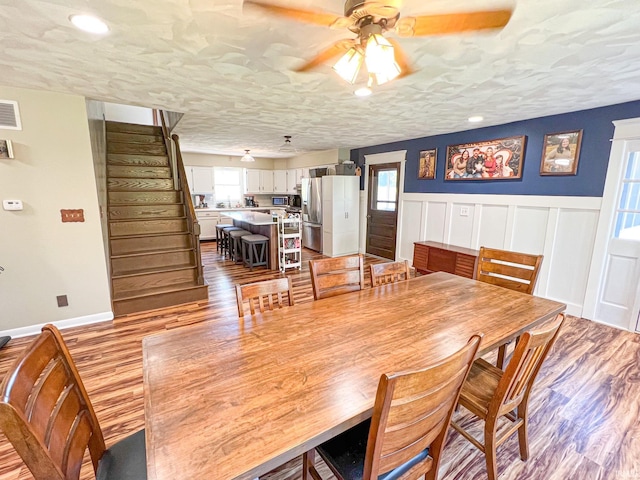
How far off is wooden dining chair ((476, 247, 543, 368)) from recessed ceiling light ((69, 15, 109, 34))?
3008 mm

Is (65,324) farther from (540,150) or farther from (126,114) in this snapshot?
(540,150)

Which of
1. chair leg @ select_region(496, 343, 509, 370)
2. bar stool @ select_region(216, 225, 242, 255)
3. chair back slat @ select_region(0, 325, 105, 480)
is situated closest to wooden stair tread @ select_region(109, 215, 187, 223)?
bar stool @ select_region(216, 225, 242, 255)

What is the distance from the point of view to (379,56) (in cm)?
131

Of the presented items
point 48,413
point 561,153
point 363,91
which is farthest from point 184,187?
point 561,153

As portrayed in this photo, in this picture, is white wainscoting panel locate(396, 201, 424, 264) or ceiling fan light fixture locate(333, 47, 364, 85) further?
white wainscoting panel locate(396, 201, 424, 264)

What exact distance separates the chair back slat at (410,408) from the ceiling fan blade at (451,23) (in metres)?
1.34

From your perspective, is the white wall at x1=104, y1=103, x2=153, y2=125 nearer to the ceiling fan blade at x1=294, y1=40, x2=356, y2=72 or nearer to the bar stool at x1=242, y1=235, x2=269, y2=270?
the bar stool at x1=242, y1=235, x2=269, y2=270

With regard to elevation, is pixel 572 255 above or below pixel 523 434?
above

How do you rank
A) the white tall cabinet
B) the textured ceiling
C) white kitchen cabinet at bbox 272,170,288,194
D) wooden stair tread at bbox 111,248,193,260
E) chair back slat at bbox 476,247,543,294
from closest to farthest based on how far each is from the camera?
the textured ceiling → chair back slat at bbox 476,247,543,294 → wooden stair tread at bbox 111,248,193,260 → the white tall cabinet → white kitchen cabinet at bbox 272,170,288,194

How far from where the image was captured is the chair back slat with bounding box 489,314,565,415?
1116 mm

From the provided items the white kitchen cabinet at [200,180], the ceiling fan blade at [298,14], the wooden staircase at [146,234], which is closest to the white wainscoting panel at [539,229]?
the ceiling fan blade at [298,14]

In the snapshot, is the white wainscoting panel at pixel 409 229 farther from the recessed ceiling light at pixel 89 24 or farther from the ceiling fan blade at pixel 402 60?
the recessed ceiling light at pixel 89 24

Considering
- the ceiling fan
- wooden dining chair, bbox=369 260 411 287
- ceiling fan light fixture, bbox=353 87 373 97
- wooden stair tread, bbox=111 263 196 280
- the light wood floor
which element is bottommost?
the light wood floor

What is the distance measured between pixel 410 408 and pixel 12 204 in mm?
3698
